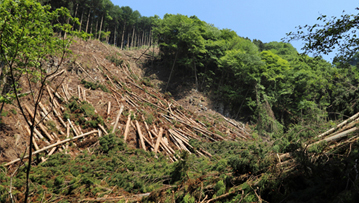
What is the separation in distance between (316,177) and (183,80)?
23804mm

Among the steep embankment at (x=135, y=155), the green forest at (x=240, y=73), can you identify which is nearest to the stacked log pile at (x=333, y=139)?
the steep embankment at (x=135, y=155)

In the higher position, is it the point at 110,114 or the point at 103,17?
the point at 103,17

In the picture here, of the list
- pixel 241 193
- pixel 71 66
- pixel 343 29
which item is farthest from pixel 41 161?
pixel 343 29

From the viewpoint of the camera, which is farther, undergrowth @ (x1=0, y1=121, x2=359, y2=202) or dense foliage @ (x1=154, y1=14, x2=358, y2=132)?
dense foliage @ (x1=154, y1=14, x2=358, y2=132)

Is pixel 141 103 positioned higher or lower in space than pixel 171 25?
lower

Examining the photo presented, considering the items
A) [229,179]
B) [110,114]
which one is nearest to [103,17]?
[110,114]

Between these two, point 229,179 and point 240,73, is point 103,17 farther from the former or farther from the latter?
point 229,179

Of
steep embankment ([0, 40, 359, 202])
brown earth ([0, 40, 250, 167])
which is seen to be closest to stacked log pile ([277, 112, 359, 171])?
steep embankment ([0, 40, 359, 202])

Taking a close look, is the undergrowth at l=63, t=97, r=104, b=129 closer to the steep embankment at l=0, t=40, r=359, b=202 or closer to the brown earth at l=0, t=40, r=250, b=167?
the steep embankment at l=0, t=40, r=359, b=202

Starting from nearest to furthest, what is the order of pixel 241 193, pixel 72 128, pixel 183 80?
pixel 241 193 < pixel 72 128 < pixel 183 80

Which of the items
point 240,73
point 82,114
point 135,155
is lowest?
point 135,155

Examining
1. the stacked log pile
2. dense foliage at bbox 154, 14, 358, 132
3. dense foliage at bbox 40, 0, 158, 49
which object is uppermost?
dense foliage at bbox 40, 0, 158, 49

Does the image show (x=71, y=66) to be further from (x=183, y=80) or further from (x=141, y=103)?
(x=183, y=80)

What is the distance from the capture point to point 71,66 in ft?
48.8
